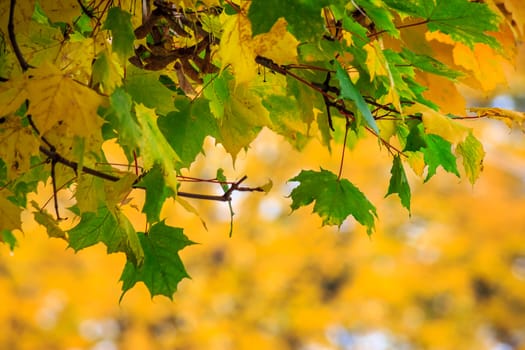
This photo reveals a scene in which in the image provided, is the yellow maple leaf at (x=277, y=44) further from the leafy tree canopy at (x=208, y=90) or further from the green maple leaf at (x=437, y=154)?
the green maple leaf at (x=437, y=154)

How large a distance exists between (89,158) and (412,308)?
4564 millimetres

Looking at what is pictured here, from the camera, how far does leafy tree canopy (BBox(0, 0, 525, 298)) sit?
58 cm

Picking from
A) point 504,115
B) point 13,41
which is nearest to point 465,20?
point 504,115

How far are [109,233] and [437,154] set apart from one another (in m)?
0.40

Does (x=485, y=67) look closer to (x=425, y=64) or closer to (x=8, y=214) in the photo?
(x=425, y=64)

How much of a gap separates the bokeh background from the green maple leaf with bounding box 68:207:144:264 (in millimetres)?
3277

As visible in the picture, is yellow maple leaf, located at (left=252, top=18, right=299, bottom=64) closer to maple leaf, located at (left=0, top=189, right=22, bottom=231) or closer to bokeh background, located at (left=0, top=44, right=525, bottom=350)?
maple leaf, located at (left=0, top=189, right=22, bottom=231)

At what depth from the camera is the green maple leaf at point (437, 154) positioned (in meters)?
0.75

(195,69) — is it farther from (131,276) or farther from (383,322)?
(383,322)

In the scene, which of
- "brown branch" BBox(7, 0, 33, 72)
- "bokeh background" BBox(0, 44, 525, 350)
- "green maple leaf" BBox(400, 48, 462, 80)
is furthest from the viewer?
"bokeh background" BBox(0, 44, 525, 350)

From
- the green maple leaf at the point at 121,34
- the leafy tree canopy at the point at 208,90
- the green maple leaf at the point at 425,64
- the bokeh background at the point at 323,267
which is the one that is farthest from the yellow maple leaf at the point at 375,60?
the bokeh background at the point at 323,267

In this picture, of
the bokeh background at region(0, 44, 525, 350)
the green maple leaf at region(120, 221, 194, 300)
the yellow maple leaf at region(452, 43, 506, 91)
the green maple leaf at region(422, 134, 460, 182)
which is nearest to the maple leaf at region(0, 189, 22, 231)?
the green maple leaf at region(120, 221, 194, 300)

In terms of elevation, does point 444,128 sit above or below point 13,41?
below

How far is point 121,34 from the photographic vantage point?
2.03 ft
